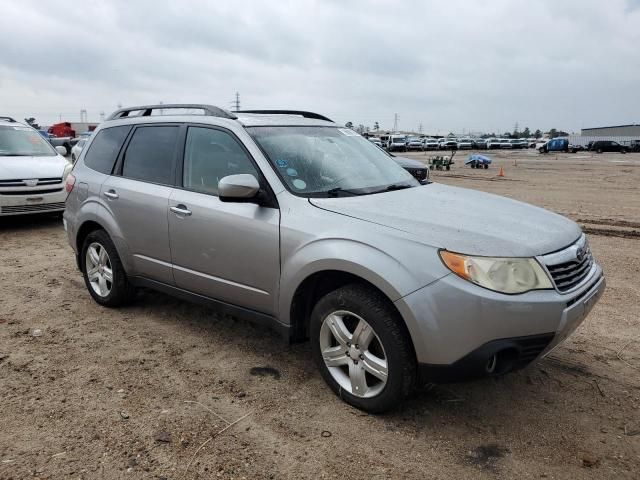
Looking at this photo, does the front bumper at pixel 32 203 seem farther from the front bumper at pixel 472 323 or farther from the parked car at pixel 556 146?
the parked car at pixel 556 146

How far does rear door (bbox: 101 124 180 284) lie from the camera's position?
13.9 ft

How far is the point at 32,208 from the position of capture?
8.77 m

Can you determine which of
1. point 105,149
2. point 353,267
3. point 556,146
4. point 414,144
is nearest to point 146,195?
point 105,149

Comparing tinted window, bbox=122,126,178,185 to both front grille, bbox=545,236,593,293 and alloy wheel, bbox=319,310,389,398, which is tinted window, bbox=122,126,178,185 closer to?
alloy wheel, bbox=319,310,389,398

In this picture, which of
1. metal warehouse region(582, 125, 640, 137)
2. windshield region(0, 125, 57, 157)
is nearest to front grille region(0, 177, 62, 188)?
windshield region(0, 125, 57, 157)

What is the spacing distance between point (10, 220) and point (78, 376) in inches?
298

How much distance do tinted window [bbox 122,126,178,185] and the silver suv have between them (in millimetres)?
14

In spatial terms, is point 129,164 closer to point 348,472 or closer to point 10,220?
point 348,472

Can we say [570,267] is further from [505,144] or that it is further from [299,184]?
[505,144]

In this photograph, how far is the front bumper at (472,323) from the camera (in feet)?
8.80

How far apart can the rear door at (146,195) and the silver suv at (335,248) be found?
0.05 feet

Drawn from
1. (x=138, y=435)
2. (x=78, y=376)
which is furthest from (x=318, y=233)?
(x=78, y=376)

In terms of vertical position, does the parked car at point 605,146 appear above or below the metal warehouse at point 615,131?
below

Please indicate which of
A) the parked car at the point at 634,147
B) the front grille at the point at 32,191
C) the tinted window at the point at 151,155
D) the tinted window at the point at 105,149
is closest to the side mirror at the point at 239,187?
the tinted window at the point at 151,155
